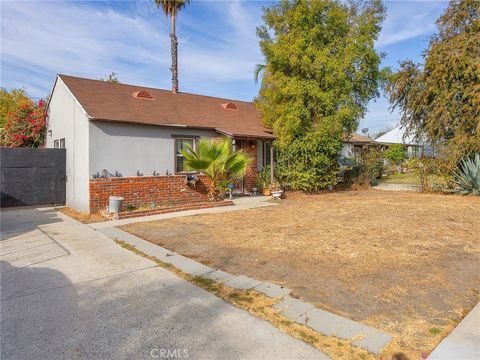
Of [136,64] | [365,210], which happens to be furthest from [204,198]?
[136,64]

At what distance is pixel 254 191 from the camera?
14773 millimetres

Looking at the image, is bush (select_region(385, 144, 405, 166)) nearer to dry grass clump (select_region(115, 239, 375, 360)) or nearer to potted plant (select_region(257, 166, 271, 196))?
potted plant (select_region(257, 166, 271, 196))

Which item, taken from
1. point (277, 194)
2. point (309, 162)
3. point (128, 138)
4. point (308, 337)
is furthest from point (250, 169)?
point (308, 337)

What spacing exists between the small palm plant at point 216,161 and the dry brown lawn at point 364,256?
7.24 feet

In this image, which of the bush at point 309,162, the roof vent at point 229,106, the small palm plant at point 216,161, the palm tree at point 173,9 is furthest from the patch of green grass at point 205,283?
Answer: the palm tree at point 173,9

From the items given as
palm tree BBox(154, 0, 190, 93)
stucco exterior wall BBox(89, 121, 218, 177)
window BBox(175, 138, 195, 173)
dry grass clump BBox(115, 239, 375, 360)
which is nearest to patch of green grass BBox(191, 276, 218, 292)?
dry grass clump BBox(115, 239, 375, 360)

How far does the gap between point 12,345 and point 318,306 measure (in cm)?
322

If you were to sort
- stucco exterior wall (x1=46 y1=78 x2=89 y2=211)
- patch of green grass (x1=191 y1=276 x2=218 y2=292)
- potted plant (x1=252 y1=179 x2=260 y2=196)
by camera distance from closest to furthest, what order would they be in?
patch of green grass (x1=191 y1=276 x2=218 y2=292) < stucco exterior wall (x1=46 y1=78 x2=89 y2=211) < potted plant (x1=252 y1=179 x2=260 y2=196)

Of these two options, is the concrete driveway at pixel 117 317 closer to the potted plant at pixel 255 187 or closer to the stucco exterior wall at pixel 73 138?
the stucco exterior wall at pixel 73 138

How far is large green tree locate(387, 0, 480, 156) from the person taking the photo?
545 inches

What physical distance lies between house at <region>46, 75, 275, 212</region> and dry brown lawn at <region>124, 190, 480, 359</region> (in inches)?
97.7

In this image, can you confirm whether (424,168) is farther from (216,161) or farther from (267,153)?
(216,161)

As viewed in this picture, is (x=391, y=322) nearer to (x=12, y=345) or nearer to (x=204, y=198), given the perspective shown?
(x=12, y=345)

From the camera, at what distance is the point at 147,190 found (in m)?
11.1
